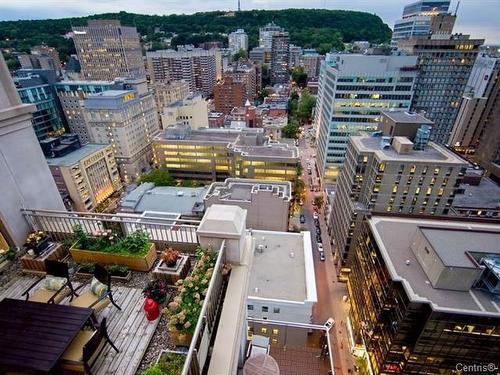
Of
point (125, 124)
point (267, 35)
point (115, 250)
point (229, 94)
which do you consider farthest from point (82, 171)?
point (267, 35)

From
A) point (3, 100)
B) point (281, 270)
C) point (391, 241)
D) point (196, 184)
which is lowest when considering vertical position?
point (196, 184)

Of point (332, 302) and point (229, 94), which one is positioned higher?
point (229, 94)

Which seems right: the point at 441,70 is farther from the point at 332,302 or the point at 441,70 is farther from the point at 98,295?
the point at 98,295

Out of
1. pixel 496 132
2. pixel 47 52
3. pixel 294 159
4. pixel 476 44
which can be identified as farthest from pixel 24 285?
pixel 47 52

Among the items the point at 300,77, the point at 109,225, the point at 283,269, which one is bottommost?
the point at 283,269

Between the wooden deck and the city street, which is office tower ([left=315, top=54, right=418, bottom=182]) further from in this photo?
the wooden deck

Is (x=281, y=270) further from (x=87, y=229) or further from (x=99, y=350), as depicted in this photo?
(x=99, y=350)
